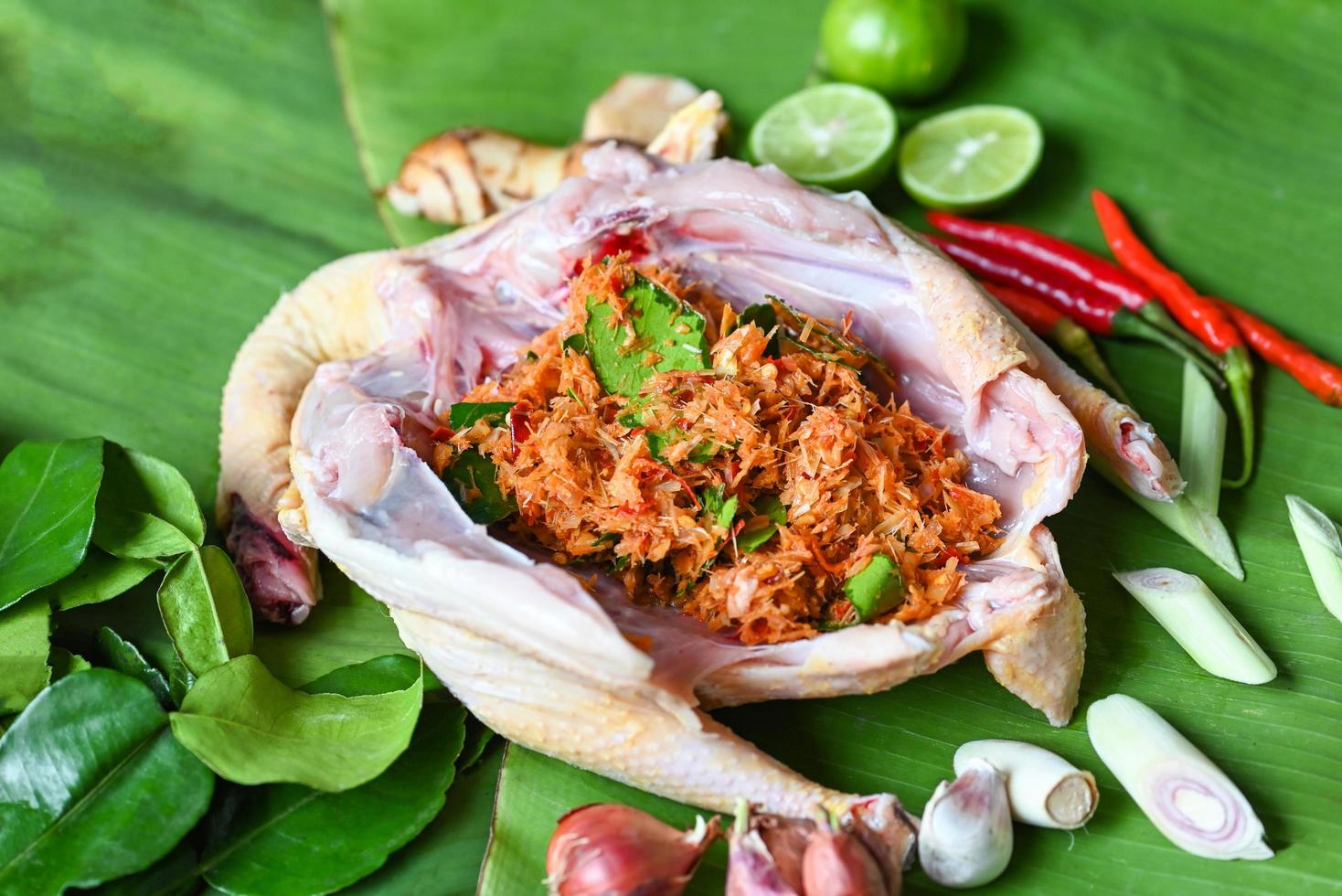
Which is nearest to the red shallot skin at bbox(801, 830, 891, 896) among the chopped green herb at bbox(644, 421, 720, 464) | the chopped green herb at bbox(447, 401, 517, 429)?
the chopped green herb at bbox(644, 421, 720, 464)

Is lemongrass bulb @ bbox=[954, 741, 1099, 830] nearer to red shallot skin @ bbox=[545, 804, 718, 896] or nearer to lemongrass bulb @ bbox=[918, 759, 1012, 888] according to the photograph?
lemongrass bulb @ bbox=[918, 759, 1012, 888]

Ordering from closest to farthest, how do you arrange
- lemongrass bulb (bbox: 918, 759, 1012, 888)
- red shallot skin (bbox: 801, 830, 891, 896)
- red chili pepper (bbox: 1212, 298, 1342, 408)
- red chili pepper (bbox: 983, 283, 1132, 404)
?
red shallot skin (bbox: 801, 830, 891, 896) → lemongrass bulb (bbox: 918, 759, 1012, 888) → red chili pepper (bbox: 1212, 298, 1342, 408) → red chili pepper (bbox: 983, 283, 1132, 404)

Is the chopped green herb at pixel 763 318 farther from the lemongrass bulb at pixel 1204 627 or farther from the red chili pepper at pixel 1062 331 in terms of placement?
the lemongrass bulb at pixel 1204 627

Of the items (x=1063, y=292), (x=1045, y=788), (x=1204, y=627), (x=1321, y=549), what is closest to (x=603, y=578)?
(x=1045, y=788)

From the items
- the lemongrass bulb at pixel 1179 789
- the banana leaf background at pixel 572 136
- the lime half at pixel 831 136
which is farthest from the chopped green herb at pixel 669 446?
the lime half at pixel 831 136

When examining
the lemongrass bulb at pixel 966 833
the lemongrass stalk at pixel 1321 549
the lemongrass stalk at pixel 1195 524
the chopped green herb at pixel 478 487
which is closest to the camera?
the lemongrass bulb at pixel 966 833

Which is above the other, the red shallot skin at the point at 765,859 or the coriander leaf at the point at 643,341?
the coriander leaf at the point at 643,341

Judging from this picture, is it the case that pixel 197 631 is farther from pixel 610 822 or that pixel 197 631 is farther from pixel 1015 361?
pixel 1015 361
